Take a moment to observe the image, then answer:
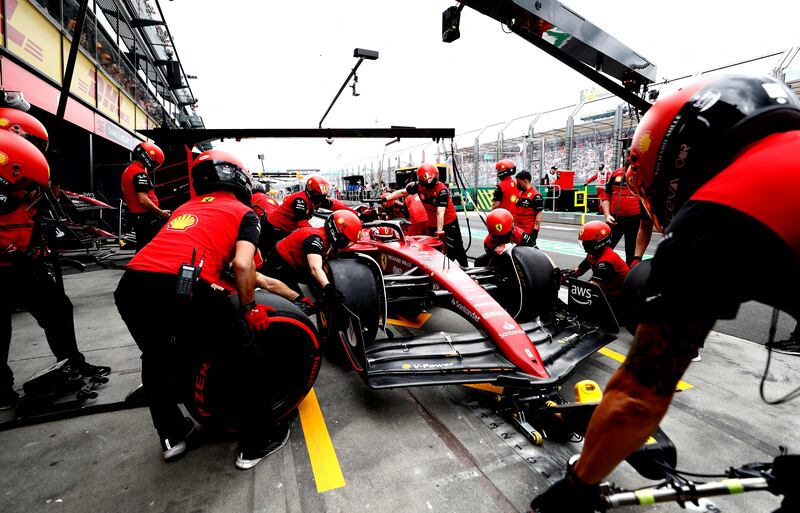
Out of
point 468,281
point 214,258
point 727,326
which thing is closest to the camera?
point 214,258

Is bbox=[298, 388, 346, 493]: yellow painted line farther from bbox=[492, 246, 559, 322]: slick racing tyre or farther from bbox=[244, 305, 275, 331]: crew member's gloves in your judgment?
bbox=[492, 246, 559, 322]: slick racing tyre

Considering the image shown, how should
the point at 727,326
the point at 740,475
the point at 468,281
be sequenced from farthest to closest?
the point at 727,326, the point at 468,281, the point at 740,475

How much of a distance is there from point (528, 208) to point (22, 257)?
5.98m

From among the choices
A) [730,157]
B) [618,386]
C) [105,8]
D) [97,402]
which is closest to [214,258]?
[97,402]

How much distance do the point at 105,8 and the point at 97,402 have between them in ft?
41.1

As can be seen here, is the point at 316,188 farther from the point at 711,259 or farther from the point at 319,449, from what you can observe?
the point at 711,259

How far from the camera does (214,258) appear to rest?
7.18 ft

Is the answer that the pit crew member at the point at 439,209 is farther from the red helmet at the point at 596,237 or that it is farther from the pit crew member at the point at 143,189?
the pit crew member at the point at 143,189

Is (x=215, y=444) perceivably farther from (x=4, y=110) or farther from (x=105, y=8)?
(x=105, y=8)

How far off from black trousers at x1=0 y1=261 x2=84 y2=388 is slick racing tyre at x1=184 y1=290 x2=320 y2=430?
5.53 ft

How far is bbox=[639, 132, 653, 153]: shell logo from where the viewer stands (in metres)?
1.12

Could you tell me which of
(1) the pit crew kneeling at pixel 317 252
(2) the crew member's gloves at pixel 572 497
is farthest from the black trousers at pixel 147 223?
(2) the crew member's gloves at pixel 572 497

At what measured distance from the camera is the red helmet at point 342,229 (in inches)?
143

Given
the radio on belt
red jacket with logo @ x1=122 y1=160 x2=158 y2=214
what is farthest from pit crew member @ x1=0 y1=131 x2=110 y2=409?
red jacket with logo @ x1=122 y1=160 x2=158 y2=214
